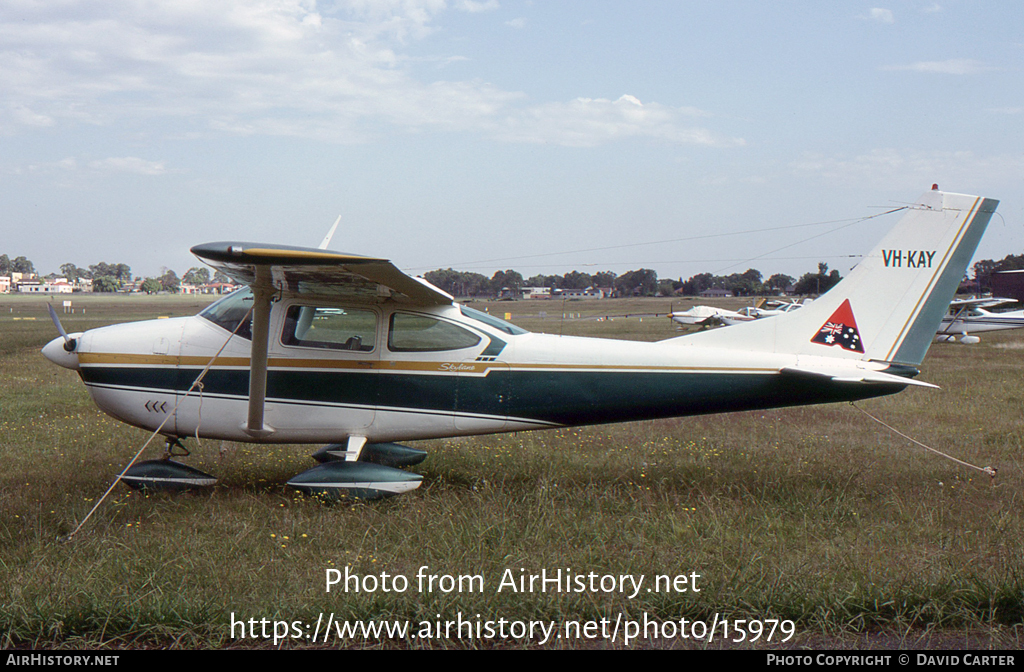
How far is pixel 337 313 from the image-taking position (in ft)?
20.8

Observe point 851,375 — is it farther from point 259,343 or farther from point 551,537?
point 259,343

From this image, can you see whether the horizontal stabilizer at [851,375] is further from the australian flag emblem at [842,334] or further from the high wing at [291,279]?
the high wing at [291,279]

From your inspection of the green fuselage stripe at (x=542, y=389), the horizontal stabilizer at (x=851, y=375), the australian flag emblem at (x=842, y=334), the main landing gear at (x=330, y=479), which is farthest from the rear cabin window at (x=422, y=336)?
the australian flag emblem at (x=842, y=334)

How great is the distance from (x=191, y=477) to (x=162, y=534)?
1149mm

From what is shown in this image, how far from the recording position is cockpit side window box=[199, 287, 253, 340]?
629 cm

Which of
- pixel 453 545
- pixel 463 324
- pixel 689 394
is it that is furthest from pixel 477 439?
pixel 453 545

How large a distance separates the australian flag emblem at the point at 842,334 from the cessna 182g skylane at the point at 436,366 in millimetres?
41

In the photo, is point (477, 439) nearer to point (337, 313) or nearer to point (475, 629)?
point (337, 313)

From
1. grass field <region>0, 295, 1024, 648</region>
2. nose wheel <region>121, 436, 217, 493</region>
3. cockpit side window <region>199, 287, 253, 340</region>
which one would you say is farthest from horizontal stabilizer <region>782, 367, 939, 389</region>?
nose wheel <region>121, 436, 217, 493</region>

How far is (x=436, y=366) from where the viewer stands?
247 inches

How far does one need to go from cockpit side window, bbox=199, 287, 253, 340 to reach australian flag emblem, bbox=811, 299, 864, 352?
5393 mm

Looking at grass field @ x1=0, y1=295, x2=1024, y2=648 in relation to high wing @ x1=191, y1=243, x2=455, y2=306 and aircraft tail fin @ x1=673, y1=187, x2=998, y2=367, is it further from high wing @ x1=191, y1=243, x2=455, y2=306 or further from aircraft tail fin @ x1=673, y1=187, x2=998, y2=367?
high wing @ x1=191, y1=243, x2=455, y2=306

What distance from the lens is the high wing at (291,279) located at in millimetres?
4516

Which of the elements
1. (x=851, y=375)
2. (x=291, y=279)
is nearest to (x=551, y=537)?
(x=291, y=279)
